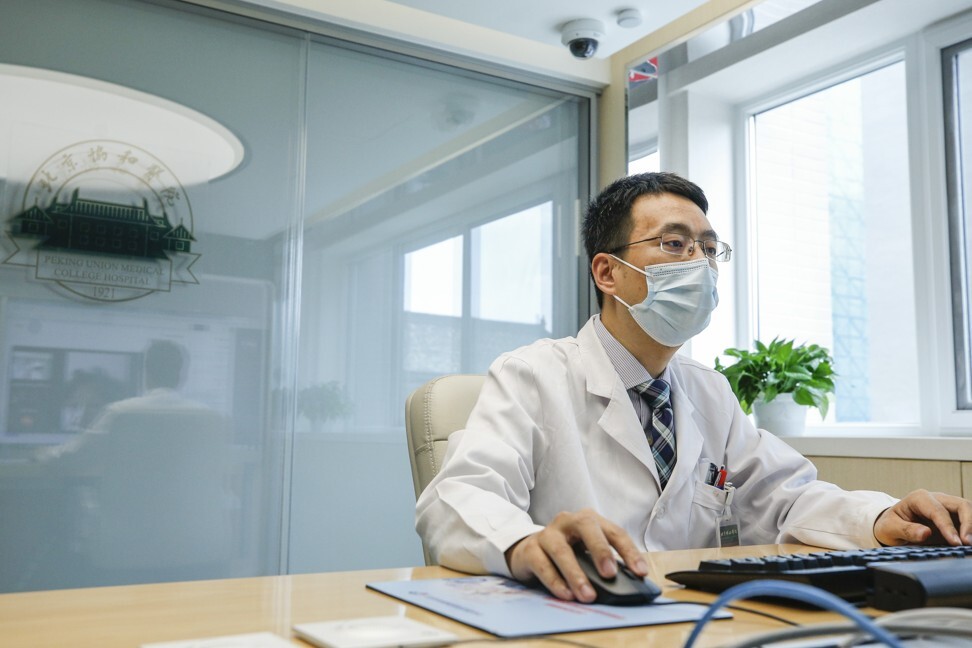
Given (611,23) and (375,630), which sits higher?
(611,23)

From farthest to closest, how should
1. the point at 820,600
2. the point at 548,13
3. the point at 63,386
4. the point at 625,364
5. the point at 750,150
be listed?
the point at 750,150 < the point at 548,13 < the point at 63,386 < the point at 625,364 < the point at 820,600

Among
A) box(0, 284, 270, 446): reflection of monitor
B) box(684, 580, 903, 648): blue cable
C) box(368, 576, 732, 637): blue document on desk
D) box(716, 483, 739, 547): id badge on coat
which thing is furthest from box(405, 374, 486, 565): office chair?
box(0, 284, 270, 446): reflection of monitor

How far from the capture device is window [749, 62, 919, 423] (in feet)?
9.04

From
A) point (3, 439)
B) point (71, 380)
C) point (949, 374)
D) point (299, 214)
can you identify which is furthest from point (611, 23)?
point (3, 439)

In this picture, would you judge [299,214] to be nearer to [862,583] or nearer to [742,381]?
[742,381]

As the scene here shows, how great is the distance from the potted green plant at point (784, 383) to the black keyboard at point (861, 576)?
174 centimetres

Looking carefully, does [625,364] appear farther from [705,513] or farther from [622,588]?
[622,588]

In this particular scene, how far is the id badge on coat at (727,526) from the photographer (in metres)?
1.56

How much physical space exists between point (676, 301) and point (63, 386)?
67.9 inches

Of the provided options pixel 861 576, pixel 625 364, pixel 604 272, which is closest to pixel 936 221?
pixel 604 272

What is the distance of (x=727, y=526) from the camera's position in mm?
1578

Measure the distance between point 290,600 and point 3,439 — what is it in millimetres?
1879

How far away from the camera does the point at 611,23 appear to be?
290 centimetres

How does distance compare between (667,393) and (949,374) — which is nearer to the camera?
(667,393)
